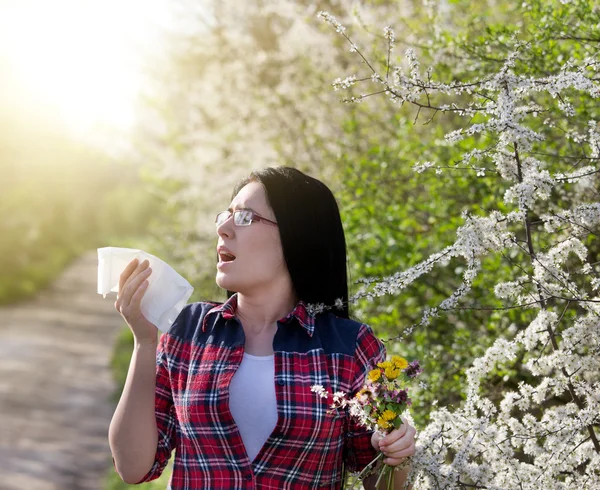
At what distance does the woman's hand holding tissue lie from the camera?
1861mm

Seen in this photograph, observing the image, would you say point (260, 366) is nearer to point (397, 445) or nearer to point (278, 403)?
point (278, 403)

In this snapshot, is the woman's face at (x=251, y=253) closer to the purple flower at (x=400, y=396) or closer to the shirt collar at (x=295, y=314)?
the shirt collar at (x=295, y=314)

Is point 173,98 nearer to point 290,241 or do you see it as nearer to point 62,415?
point 62,415

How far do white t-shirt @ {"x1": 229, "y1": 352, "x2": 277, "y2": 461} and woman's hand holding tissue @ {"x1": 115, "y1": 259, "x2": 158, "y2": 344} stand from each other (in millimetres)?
258

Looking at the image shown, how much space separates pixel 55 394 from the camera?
27.6ft

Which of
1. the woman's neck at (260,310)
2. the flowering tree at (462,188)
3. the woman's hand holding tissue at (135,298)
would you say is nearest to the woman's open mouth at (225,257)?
the woman's neck at (260,310)

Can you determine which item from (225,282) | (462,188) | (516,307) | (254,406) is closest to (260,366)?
(254,406)

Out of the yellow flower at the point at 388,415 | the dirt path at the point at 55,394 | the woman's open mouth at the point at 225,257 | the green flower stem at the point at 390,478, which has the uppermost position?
the woman's open mouth at the point at 225,257

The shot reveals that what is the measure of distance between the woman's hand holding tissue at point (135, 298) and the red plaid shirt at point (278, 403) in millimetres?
143

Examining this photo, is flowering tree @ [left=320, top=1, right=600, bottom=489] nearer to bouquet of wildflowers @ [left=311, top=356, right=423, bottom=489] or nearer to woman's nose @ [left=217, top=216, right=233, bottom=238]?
bouquet of wildflowers @ [left=311, top=356, right=423, bottom=489]

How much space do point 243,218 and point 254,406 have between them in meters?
0.52

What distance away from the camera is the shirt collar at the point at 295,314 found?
2.00 m

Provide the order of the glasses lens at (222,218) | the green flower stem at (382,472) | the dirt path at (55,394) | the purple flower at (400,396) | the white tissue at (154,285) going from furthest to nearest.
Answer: the dirt path at (55,394)
the glasses lens at (222,218)
the white tissue at (154,285)
the green flower stem at (382,472)
the purple flower at (400,396)

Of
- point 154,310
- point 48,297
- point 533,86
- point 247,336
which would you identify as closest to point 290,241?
point 247,336
